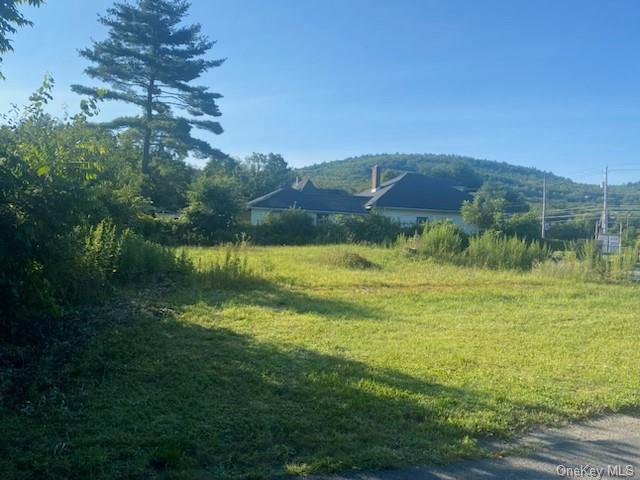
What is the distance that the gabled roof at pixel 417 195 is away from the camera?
3731cm

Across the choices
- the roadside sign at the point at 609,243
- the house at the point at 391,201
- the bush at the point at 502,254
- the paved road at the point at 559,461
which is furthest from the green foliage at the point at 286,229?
the paved road at the point at 559,461

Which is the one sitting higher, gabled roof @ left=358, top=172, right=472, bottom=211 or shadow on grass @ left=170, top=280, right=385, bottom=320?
gabled roof @ left=358, top=172, right=472, bottom=211

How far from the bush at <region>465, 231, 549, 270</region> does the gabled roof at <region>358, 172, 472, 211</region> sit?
62.2 ft

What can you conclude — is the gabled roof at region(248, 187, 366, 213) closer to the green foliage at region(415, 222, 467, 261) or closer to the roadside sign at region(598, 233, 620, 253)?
the green foliage at region(415, 222, 467, 261)

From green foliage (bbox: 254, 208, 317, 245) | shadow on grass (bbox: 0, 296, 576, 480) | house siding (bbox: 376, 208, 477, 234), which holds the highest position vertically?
house siding (bbox: 376, 208, 477, 234)

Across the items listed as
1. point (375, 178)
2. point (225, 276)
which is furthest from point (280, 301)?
point (375, 178)

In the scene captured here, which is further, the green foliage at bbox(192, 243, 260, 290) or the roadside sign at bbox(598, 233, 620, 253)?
the roadside sign at bbox(598, 233, 620, 253)

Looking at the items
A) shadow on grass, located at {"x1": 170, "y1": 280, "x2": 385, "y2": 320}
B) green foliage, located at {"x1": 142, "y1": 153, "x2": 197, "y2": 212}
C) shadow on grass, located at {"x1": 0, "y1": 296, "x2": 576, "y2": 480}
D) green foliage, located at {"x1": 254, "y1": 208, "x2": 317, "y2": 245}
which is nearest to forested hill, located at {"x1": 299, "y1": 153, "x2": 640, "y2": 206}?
green foliage, located at {"x1": 142, "y1": 153, "x2": 197, "y2": 212}

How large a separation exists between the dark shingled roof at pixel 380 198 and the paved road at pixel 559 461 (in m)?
29.6

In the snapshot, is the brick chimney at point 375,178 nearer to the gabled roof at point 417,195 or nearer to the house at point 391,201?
the house at point 391,201

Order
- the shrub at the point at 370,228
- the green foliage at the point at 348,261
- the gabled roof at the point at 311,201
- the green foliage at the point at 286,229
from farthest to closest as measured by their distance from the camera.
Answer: the gabled roof at the point at 311,201 → the shrub at the point at 370,228 → the green foliage at the point at 286,229 → the green foliage at the point at 348,261

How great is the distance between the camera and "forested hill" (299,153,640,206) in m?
56.5

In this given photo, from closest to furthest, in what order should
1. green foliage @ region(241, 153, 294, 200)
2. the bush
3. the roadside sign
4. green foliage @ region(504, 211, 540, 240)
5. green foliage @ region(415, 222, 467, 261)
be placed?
the roadside sign < the bush < green foliage @ region(415, 222, 467, 261) < green foliage @ region(504, 211, 540, 240) < green foliage @ region(241, 153, 294, 200)

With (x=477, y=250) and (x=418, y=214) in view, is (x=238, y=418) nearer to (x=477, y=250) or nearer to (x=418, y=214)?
(x=477, y=250)
